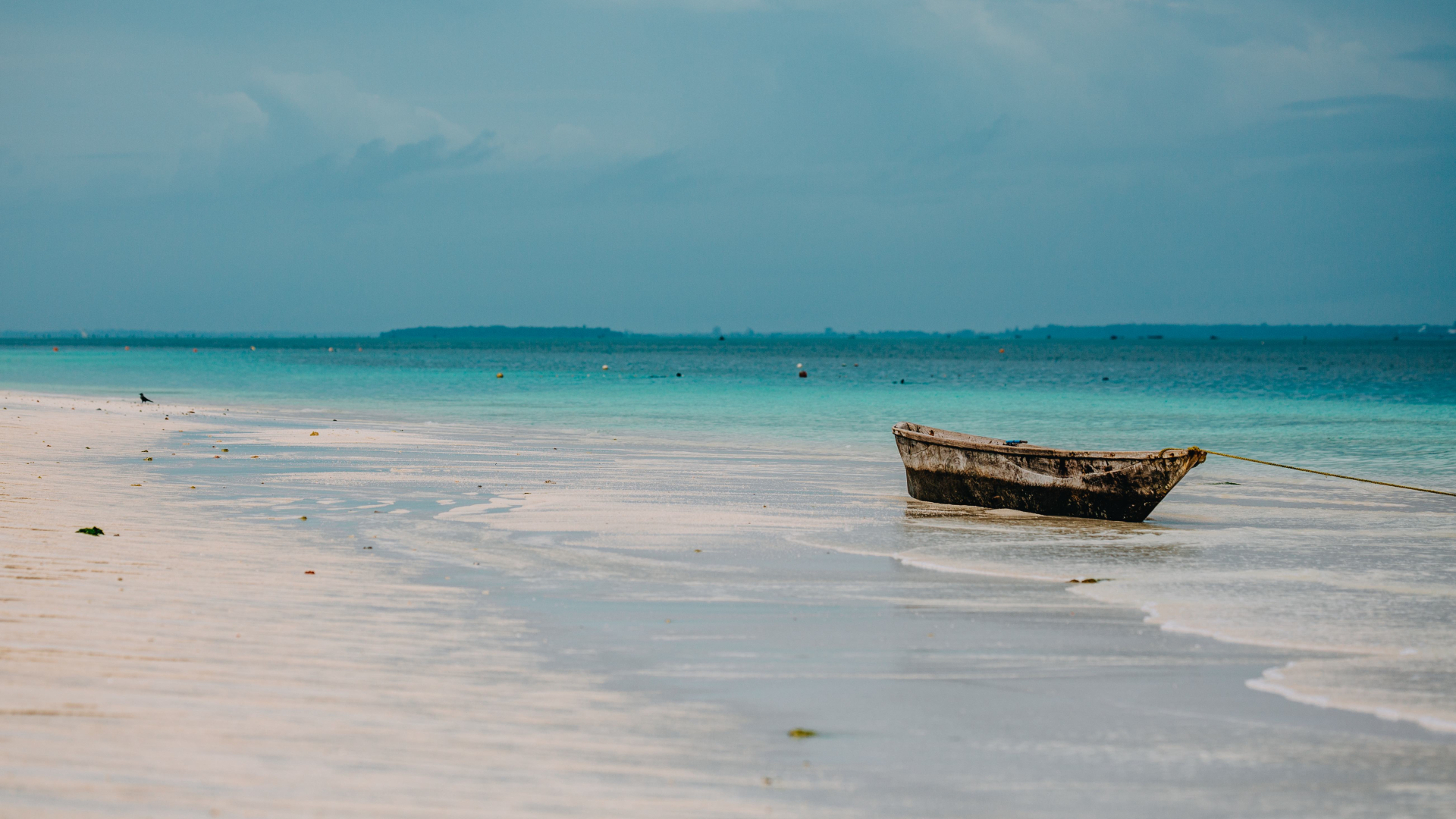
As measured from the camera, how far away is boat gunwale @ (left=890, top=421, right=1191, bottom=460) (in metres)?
13.5

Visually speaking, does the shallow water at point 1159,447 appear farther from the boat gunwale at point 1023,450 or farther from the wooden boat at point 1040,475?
the boat gunwale at point 1023,450

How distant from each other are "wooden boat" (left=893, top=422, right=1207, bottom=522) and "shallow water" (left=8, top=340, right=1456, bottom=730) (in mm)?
434

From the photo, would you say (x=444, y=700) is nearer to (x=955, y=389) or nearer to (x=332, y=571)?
(x=332, y=571)

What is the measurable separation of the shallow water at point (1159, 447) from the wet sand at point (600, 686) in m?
0.74

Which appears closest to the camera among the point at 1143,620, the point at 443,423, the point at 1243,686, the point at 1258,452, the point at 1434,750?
the point at 1434,750

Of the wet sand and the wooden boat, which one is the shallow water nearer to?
the wooden boat

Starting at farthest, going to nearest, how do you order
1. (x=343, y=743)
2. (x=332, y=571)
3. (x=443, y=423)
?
(x=443, y=423) < (x=332, y=571) < (x=343, y=743)

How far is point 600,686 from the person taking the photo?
6492 millimetres

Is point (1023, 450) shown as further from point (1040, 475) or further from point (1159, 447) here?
point (1159, 447)

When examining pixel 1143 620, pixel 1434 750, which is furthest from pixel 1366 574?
pixel 1434 750

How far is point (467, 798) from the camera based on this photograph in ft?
15.7


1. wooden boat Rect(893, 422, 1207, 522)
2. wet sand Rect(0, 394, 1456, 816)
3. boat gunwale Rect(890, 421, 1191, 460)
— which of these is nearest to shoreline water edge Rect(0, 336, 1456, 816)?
wet sand Rect(0, 394, 1456, 816)

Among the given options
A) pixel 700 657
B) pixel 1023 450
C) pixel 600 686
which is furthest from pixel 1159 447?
pixel 600 686

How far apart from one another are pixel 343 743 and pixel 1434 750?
5.32m
